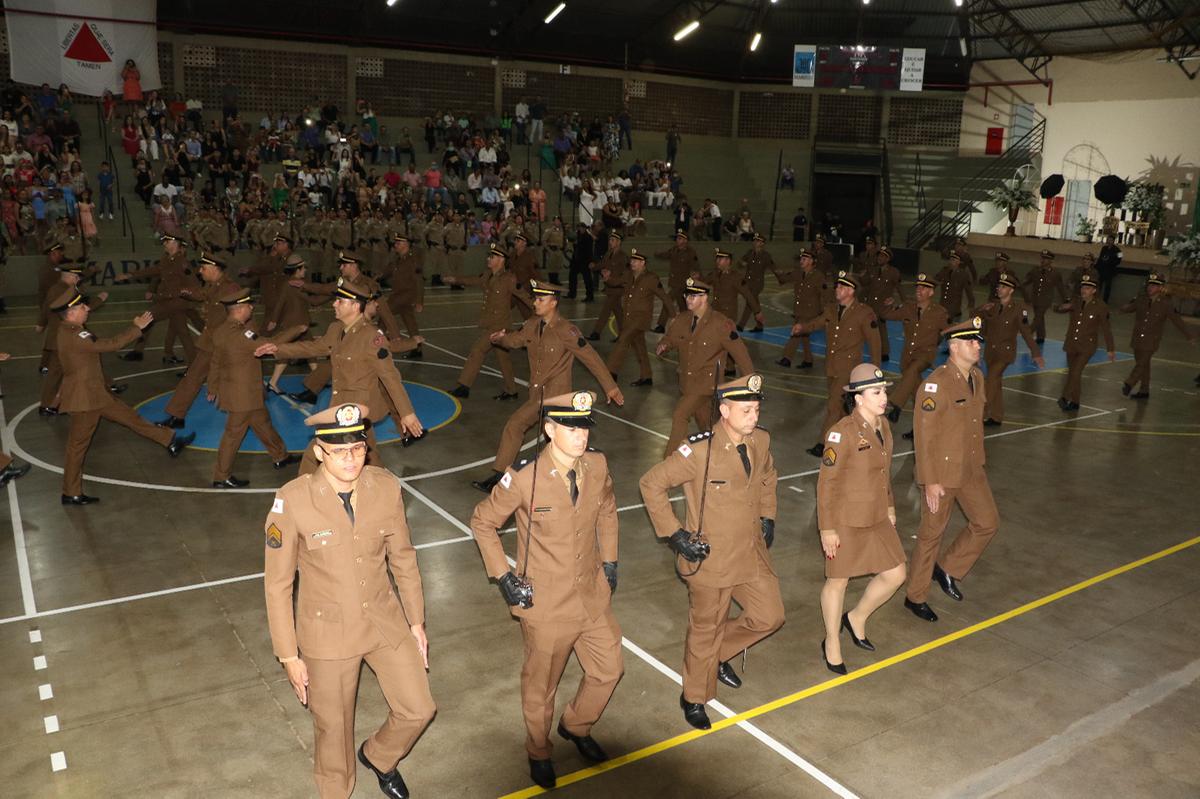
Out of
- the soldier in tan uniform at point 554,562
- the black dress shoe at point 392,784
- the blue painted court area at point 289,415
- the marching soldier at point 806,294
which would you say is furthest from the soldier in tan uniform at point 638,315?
the black dress shoe at point 392,784

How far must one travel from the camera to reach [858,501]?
6.89 meters

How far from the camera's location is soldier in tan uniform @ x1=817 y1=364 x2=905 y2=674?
6.87 meters

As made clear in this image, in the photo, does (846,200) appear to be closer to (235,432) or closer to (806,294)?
(806,294)

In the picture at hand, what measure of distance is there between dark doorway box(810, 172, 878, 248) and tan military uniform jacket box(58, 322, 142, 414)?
35844 millimetres

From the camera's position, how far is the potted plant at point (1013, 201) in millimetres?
35812

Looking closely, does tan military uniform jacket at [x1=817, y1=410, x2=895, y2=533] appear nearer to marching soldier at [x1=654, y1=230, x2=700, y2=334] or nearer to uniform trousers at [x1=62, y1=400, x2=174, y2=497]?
uniform trousers at [x1=62, y1=400, x2=174, y2=497]

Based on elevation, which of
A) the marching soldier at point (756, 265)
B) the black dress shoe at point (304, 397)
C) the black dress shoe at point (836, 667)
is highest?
the marching soldier at point (756, 265)

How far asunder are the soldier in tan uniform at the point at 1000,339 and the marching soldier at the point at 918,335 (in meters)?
1.20

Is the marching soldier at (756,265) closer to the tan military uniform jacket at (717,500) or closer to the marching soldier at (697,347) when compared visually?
the marching soldier at (697,347)

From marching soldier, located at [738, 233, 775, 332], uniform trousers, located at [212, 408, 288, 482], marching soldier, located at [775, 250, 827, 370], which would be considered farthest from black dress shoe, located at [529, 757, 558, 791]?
marching soldier, located at [738, 233, 775, 332]

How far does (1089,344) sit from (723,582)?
39.7 feet

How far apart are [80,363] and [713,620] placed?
733 centimetres

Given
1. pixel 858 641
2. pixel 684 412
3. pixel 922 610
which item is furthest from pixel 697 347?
pixel 858 641

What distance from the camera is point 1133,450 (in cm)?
1362
